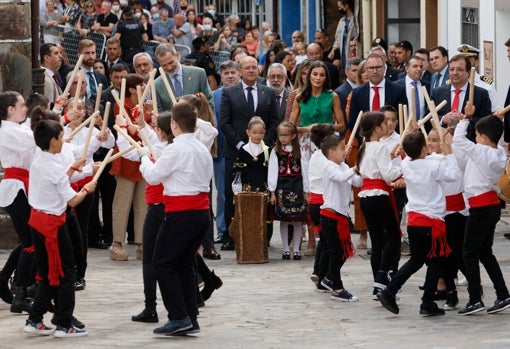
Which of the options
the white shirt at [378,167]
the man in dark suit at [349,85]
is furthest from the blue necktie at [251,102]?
the white shirt at [378,167]

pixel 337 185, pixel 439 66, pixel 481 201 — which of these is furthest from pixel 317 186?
pixel 439 66

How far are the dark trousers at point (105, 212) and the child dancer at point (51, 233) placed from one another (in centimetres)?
549

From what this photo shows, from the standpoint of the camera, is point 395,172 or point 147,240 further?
point 395,172

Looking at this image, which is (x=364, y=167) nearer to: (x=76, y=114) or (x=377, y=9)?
(x=76, y=114)

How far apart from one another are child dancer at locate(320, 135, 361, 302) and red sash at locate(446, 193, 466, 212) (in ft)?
2.97

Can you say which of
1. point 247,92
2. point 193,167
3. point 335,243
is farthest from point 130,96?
point 193,167

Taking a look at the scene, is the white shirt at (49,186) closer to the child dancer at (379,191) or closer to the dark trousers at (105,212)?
the child dancer at (379,191)

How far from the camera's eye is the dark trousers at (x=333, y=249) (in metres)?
13.0

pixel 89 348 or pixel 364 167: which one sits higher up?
pixel 364 167

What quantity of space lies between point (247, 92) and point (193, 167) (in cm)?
571

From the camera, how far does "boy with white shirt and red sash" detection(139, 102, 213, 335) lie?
1119 centimetres

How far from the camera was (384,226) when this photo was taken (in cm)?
1290

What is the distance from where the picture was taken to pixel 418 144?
12078mm

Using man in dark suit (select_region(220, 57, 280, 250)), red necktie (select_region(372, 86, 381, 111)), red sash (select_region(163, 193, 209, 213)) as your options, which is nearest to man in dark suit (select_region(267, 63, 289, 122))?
man in dark suit (select_region(220, 57, 280, 250))
